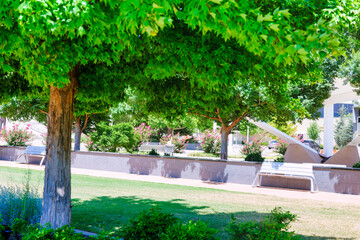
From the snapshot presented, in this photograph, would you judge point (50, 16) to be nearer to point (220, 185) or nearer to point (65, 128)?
point (65, 128)

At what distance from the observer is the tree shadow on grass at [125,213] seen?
21.2 ft

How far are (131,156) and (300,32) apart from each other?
14.2m

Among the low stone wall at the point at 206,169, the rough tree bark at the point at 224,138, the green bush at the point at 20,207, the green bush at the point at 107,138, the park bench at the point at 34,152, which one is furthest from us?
the green bush at the point at 107,138

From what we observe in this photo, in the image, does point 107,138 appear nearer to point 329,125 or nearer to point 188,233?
point 329,125

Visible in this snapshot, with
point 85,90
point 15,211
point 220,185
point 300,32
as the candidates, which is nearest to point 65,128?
point 85,90

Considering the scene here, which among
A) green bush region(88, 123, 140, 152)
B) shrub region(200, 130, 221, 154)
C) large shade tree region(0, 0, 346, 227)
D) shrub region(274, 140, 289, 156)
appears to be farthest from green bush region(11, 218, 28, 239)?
shrub region(200, 130, 221, 154)

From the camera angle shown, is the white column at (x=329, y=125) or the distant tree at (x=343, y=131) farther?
the distant tree at (x=343, y=131)

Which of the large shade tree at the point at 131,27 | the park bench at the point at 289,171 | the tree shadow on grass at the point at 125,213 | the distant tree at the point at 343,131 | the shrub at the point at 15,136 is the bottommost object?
the tree shadow on grass at the point at 125,213

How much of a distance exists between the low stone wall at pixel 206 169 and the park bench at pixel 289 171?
1.14 feet

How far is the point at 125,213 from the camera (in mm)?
7457

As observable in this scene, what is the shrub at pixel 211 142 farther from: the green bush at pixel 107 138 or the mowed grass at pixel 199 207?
the mowed grass at pixel 199 207

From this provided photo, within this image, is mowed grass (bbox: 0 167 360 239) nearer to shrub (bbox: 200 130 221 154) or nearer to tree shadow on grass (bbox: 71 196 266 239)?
tree shadow on grass (bbox: 71 196 266 239)

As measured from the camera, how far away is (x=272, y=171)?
12250 mm

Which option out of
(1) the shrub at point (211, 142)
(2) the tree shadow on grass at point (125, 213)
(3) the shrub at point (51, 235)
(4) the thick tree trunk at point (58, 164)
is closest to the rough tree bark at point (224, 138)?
(2) the tree shadow on grass at point (125, 213)
